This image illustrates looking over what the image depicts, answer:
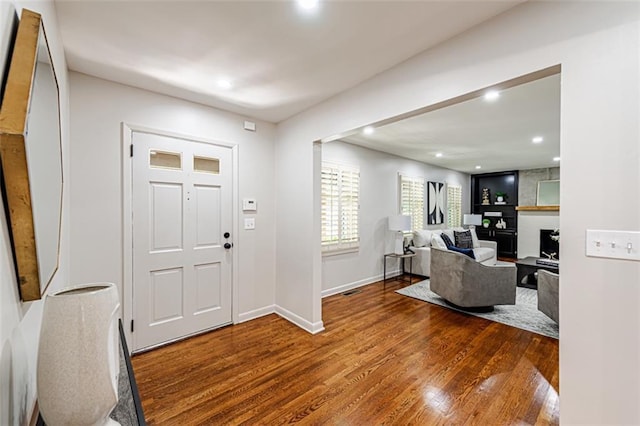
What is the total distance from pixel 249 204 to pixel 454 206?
614cm

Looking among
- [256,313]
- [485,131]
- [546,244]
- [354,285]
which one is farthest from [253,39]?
[546,244]

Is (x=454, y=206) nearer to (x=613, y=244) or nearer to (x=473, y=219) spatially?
(x=473, y=219)

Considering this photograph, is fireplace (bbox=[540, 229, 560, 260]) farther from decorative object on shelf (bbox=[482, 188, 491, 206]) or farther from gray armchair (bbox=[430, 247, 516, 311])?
gray armchair (bbox=[430, 247, 516, 311])

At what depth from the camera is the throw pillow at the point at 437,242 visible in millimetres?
5231

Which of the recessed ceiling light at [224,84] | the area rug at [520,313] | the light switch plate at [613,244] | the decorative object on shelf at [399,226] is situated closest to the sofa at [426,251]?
the decorative object on shelf at [399,226]

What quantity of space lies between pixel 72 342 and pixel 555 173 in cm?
920

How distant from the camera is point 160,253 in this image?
2738mm

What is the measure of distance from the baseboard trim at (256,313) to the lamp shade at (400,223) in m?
2.64

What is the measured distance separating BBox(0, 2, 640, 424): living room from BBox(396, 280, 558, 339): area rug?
6.71 ft

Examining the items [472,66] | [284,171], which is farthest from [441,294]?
[472,66]

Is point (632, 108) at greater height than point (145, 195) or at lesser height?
greater

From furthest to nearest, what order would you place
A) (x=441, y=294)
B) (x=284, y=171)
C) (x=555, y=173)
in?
(x=555, y=173) → (x=441, y=294) → (x=284, y=171)

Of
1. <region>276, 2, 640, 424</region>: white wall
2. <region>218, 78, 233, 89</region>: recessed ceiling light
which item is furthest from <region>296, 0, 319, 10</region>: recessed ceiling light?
<region>218, 78, 233, 89</region>: recessed ceiling light

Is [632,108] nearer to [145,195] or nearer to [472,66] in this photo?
[472,66]
